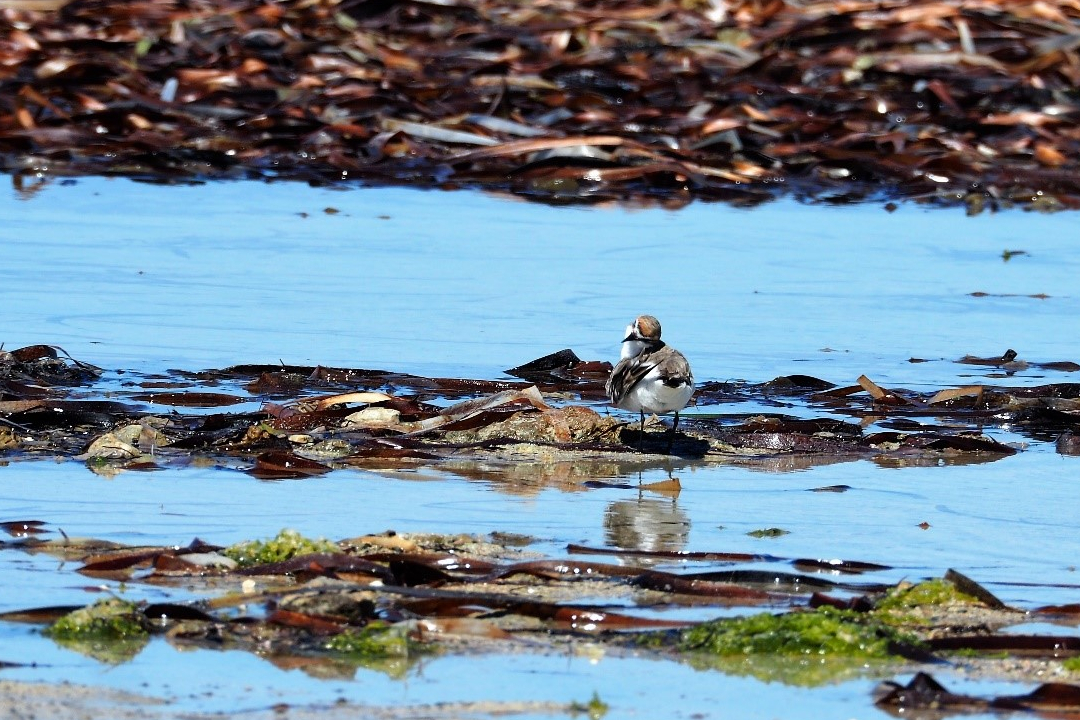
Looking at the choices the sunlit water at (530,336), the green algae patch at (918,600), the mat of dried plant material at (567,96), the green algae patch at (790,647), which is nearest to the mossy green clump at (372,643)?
the sunlit water at (530,336)

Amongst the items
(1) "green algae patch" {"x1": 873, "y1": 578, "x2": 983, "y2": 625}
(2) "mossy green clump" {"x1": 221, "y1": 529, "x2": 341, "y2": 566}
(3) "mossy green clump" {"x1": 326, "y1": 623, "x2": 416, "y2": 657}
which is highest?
(2) "mossy green clump" {"x1": 221, "y1": 529, "x2": 341, "y2": 566}

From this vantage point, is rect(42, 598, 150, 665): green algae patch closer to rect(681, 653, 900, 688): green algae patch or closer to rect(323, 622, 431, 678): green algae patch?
Answer: rect(323, 622, 431, 678): green algae patch

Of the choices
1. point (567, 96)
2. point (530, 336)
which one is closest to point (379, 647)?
point (530, 336)

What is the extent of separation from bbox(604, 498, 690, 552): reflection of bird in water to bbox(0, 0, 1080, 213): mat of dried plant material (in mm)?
6150

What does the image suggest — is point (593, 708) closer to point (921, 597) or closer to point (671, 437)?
point (921, 597)

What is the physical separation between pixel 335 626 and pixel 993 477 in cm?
243

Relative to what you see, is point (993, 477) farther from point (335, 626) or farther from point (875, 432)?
point (335, 626)

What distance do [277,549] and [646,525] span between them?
1.04 meters

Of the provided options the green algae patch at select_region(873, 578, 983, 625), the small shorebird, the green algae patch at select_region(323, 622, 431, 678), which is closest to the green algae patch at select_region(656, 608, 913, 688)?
the green algae patch at select_region(873, 578, 983, 625)

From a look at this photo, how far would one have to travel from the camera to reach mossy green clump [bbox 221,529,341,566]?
3807 mm

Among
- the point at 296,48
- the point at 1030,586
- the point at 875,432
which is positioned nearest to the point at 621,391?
the point at 875,432

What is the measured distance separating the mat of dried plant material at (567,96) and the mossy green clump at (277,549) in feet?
23.1

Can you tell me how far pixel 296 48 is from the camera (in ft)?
46.4

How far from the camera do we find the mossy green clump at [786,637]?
334 cm
